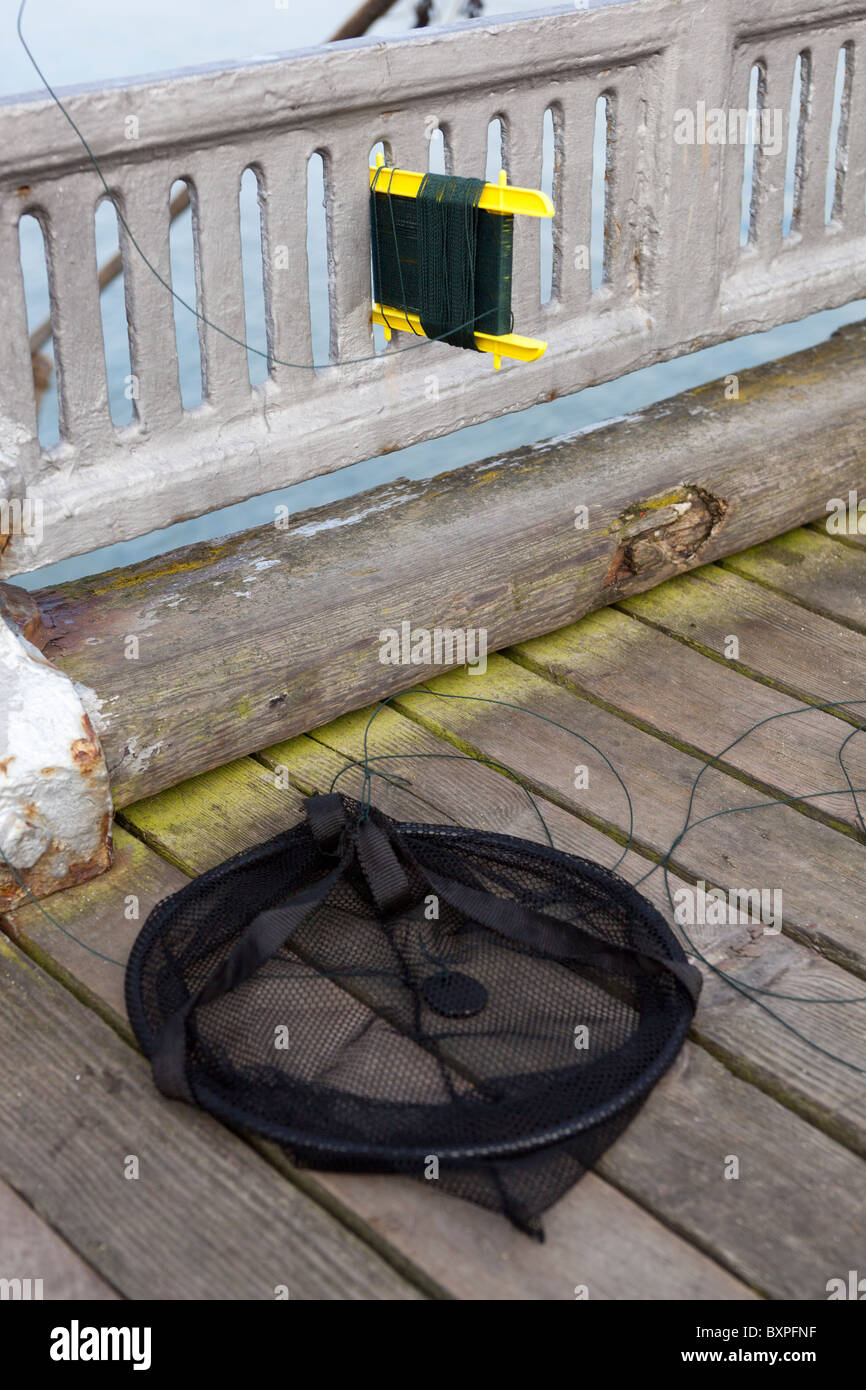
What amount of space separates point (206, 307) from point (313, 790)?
3.13ft

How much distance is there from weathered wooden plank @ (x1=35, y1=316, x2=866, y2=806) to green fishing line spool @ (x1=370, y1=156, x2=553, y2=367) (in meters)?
0.42

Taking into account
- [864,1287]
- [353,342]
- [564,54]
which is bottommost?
[864,1287]

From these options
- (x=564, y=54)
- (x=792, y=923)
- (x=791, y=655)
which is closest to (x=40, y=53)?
(x=564, y=54)

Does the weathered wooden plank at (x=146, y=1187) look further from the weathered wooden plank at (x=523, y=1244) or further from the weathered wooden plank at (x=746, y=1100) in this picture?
the weathered wooden plank at (x=746, y=1100)

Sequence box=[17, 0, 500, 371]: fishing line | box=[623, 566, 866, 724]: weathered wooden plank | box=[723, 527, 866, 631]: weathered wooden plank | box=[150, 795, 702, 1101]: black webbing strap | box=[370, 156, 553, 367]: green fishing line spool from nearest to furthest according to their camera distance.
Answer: box=[150, 795, 702, 1101]: black webbing strap, box=[17, 0, 500, 371]: fishing line, box=[370, 156, 553, 367]: green fishing line spool, box=[623, 566, 866, 724]: weathered wooden plank, box=[723, 527, 866, 631]: weathered wooden plank

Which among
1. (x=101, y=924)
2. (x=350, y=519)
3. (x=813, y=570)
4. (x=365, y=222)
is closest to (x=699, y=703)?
(x=813, y=570)

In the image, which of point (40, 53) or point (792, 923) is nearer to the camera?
point (792, 923)

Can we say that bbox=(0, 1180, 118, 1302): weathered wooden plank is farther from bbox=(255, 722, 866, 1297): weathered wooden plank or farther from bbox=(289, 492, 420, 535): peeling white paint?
bbox=(289, 492, 420, 535): peeling white paint

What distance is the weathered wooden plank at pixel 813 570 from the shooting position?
128 inches

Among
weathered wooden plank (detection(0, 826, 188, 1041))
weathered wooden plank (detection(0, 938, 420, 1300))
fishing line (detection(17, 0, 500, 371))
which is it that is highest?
fishing line (detection(17, 0, 500, 371))

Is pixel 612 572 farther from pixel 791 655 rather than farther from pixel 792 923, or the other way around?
pixel 792 923

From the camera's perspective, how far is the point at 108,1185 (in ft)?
5.80

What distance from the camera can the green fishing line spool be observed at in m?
2.62

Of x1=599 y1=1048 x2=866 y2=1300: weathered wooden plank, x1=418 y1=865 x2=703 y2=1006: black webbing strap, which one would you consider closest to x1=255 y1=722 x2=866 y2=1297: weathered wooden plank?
x1=599 y1=1048 x2=866 y2=1300: weathered wooden plank
